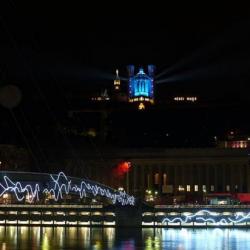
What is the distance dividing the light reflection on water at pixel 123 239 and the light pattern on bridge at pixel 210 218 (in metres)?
2.76

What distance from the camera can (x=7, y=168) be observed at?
113938 mm

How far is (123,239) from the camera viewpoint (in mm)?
58344

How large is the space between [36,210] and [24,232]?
40.7 ft

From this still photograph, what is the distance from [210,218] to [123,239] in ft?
62.1

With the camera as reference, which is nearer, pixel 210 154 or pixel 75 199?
pixel 75 199

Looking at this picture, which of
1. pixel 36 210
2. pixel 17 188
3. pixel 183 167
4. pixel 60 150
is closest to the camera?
pixel 17 188

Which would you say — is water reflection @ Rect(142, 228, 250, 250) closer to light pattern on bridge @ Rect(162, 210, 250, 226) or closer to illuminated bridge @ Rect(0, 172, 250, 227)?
light pattern on bridge @ Rect(162, 210, 250, 226)

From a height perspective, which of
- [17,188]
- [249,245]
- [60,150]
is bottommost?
[249,245]

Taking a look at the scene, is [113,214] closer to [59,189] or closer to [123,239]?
[59,189]

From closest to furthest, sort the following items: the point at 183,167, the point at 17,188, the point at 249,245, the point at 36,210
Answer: the point at 249,245, the point at 17,188, the point at 36,210, the point at 183,167

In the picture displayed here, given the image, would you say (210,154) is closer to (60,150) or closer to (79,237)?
(60,150)

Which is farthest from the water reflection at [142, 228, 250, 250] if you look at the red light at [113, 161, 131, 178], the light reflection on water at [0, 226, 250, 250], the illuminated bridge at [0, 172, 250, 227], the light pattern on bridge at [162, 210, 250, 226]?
the red light at [113, 161, 131, 178]

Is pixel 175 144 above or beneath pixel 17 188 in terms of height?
above

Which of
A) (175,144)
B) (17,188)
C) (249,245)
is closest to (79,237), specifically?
(17,188)
